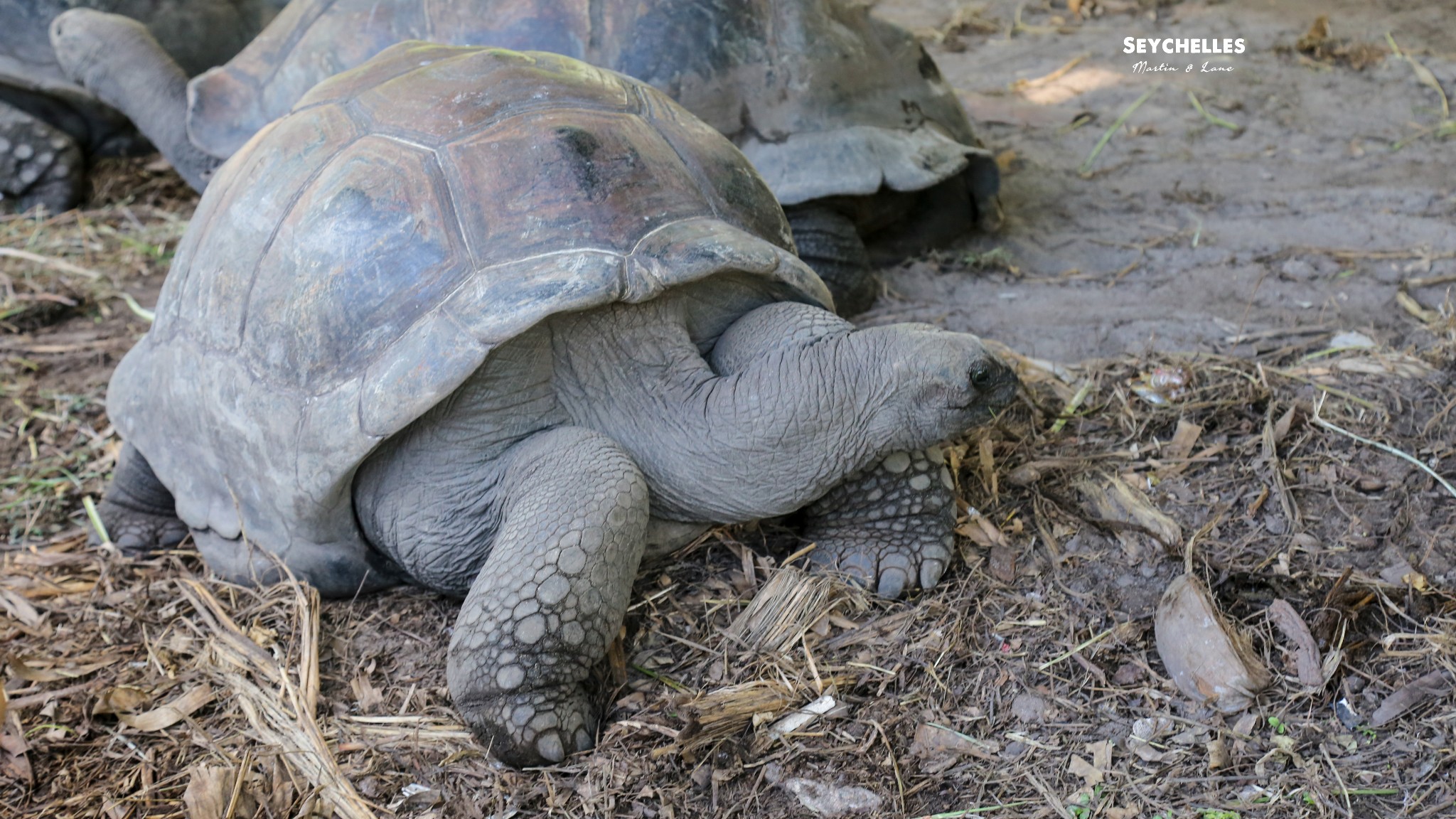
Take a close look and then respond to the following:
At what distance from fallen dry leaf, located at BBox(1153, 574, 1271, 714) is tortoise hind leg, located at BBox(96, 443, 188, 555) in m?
2.71

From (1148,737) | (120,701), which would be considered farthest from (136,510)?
(1148,737)

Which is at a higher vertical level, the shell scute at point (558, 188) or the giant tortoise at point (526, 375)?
the shell scute at point (558, 188)

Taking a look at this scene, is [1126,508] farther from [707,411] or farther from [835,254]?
[835,254]

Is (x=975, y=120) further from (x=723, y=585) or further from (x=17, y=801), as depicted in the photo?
(x=17, y=801)

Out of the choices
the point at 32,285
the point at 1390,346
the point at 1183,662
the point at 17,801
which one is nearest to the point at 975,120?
the point at 1390,346

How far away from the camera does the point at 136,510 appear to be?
10.9 feet

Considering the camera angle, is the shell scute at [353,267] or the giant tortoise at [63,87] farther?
the giant tortoise at [63,87]

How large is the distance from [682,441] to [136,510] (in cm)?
177

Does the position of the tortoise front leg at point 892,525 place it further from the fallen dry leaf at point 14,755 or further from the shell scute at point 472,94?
the fallen dry leaf at point 14,755

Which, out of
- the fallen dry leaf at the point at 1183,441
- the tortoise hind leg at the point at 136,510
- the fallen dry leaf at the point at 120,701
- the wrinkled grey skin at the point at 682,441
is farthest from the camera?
the tortoise hind leg at the point at 136,510

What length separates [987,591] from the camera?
2.73 metres

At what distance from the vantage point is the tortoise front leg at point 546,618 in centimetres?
227

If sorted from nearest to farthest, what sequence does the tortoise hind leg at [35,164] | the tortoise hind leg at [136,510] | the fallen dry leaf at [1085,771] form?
the fallen dry leaf at [1085,771] → the tortoise hind leg at [136,510] → the tortoise hind leg at [35,164]

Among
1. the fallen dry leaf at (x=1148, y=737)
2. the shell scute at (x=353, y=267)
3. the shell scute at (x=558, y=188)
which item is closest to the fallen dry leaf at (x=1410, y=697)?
the fallen dry leaf at (x=1148, y=737)
